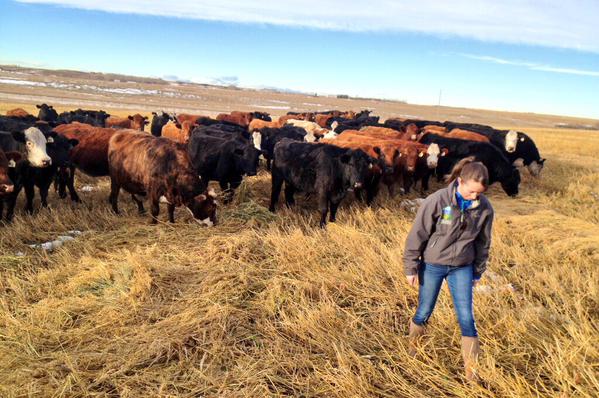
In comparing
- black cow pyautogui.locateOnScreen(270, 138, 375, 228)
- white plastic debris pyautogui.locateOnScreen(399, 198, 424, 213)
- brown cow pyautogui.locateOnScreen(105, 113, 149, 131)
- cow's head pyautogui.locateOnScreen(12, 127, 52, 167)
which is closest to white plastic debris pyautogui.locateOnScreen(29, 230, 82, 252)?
cow's head pyautogui.locateOnScreen(12, 127, 52, 167)

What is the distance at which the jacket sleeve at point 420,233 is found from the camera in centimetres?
338

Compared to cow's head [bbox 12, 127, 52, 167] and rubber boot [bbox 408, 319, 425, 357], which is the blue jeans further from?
cow's head [bbox 12, 127, 52, 167]

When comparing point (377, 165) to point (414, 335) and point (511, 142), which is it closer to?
point (414, 335)

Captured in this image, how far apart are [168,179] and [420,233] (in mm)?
5503

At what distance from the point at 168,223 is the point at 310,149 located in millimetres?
3397

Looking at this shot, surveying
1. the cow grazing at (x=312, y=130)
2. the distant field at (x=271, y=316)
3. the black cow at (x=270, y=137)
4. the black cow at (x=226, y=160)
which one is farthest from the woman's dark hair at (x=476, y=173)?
the cow grazing at (x=312, y=130)

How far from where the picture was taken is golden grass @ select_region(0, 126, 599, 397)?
11.2 feet

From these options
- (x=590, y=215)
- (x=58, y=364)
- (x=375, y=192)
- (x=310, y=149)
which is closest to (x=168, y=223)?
(x=310, y=149)

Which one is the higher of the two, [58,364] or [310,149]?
[310,149]

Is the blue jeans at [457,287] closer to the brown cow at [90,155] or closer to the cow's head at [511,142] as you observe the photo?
the brown cow at [90,155]

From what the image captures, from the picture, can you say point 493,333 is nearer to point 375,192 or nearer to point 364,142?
point 375,192

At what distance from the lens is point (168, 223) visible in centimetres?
758

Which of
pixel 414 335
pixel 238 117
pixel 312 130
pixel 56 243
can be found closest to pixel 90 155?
pixel 56 243

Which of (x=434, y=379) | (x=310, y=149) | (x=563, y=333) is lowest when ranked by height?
(x=434, y=379)
